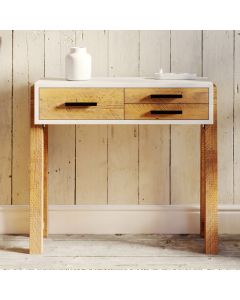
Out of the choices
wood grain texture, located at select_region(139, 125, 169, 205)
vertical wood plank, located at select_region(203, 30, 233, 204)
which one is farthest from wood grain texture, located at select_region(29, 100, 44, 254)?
vertical wood plank, located at select_region(203, 30, 233, 204)

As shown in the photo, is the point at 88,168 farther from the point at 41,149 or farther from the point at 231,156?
the point at 231,156

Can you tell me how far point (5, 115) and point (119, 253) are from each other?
1.08m

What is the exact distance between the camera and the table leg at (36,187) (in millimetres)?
3596

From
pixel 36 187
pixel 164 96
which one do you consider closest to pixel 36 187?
pixel 36 187

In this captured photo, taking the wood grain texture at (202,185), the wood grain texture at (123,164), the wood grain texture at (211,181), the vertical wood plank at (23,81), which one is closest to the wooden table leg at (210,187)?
the wood grain texture at (211,181)

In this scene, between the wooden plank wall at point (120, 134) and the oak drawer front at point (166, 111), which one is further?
the wooden plank wall at point (120, 134)

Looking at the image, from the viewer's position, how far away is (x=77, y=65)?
3.65m

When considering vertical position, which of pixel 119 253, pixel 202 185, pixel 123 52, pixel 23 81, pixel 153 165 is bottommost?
pixel 119 253

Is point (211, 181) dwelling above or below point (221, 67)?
below

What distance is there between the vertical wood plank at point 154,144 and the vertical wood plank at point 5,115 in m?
0.76

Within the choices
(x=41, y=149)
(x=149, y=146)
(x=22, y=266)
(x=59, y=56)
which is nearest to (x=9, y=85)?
(x=59, y=56)

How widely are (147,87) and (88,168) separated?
781 mm

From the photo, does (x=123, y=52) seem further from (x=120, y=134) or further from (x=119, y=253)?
(x=119, y=253)

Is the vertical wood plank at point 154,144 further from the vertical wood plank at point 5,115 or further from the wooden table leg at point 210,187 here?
the vertical wood plank at point 5,115
